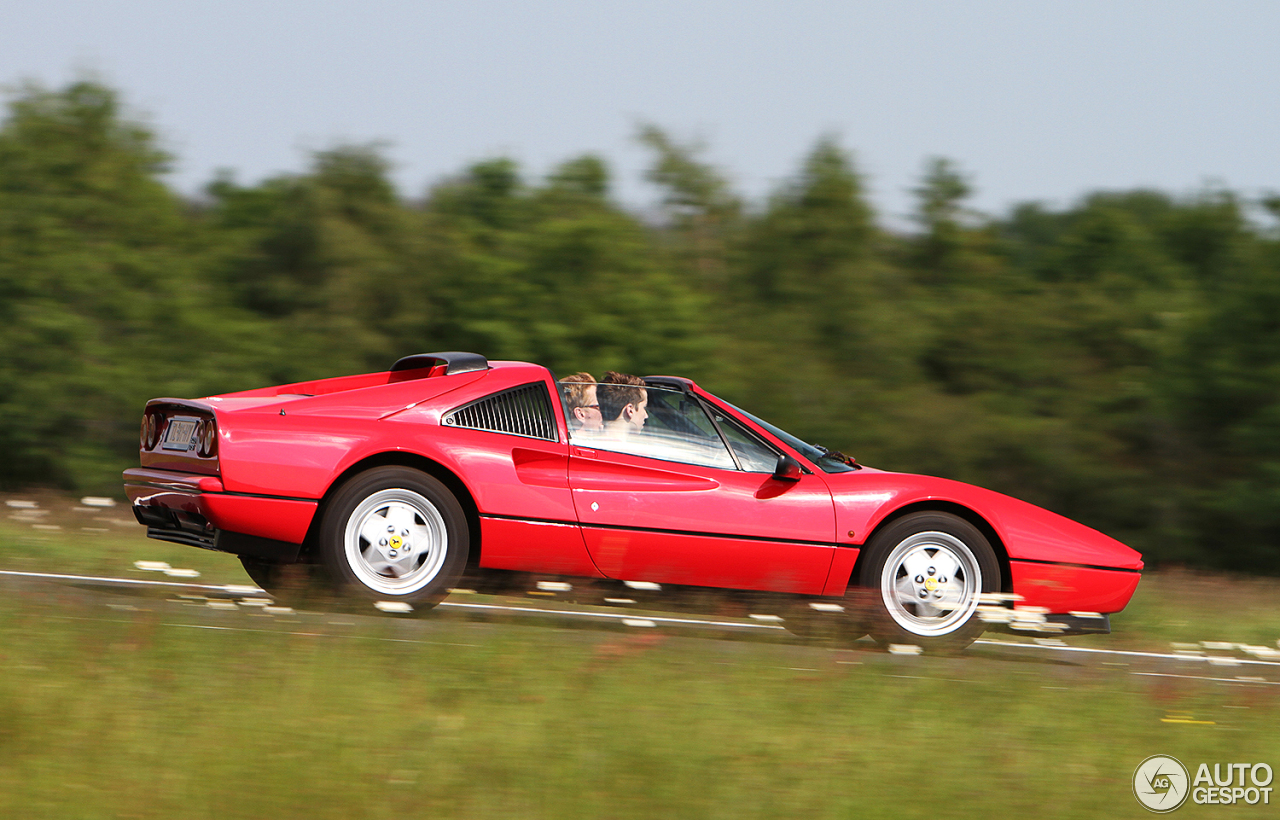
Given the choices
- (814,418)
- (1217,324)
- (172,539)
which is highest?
(1217,324)

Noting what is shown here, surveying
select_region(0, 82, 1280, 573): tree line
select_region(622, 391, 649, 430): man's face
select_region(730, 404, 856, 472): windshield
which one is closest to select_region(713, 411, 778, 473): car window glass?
select_region(730, 404, 856, 472): windshield

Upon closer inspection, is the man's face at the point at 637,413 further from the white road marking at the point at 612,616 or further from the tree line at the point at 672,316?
the tree line at the point at 672,316

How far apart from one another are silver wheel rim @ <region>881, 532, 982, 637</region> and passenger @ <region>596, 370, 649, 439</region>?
1.41 metres

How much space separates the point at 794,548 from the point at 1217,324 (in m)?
17.7

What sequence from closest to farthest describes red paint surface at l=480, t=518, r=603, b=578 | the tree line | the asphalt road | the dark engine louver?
the asphalt road
red paint surface at l=480, t=518, r=603, b=578
the dark engine louver
the tree line

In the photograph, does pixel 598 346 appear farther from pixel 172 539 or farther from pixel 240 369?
pixel 172 539

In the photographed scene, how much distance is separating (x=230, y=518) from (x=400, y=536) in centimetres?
75

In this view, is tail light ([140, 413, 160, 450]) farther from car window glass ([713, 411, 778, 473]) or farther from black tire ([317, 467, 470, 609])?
car window glass ([713, 411, 778, 473])

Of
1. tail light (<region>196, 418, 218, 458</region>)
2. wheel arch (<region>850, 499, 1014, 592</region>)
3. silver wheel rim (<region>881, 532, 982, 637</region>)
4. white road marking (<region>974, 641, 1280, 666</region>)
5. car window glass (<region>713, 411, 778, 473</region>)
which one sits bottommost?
white road marking (<region>974, 641, 1280, 666</region>)

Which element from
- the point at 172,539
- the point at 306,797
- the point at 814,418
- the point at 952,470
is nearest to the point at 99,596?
the point at 172,539

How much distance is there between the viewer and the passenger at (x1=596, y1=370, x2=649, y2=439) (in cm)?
588

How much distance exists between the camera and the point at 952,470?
2277 centimetres

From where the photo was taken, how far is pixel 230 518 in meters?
5.32

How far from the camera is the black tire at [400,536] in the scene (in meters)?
5.43
